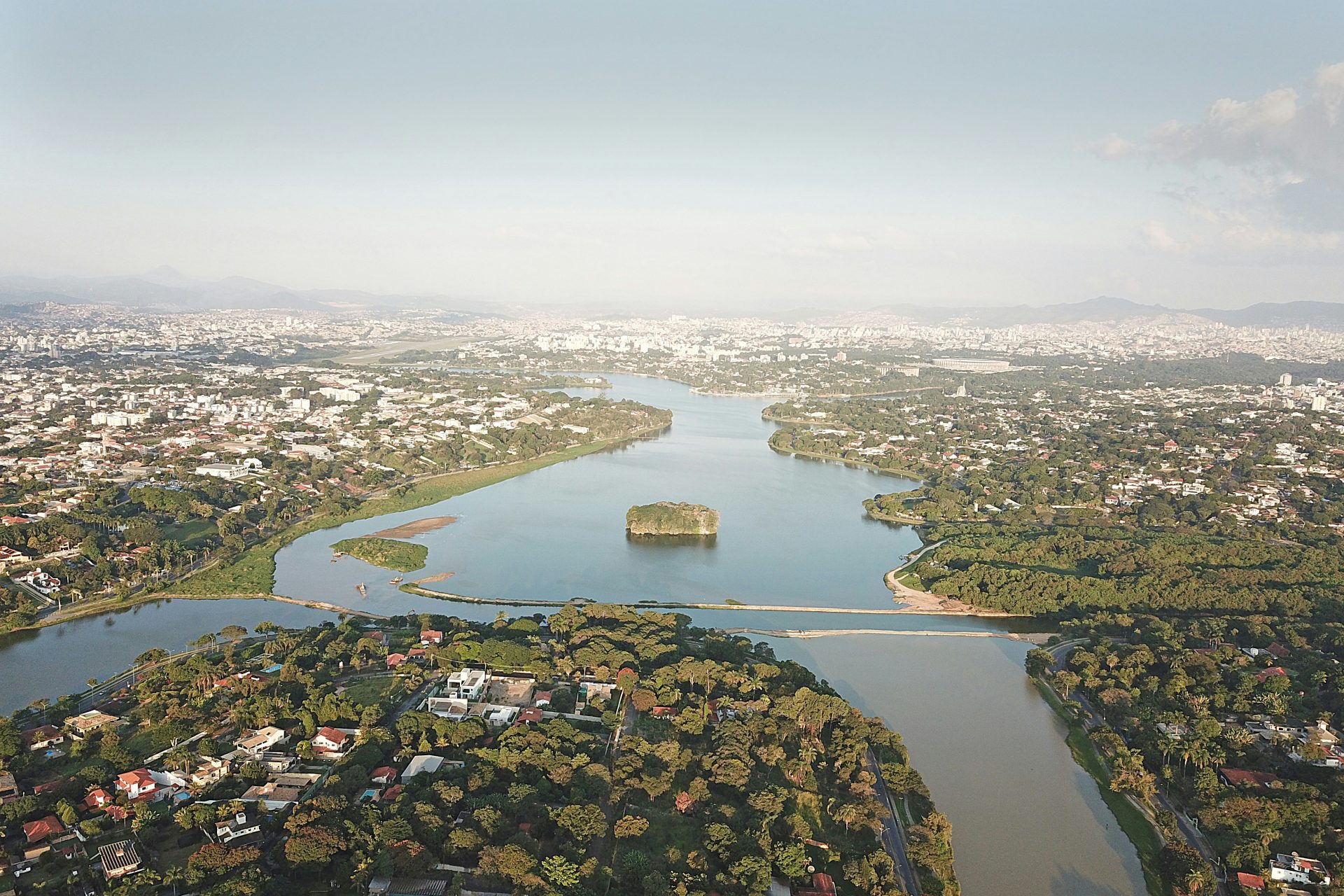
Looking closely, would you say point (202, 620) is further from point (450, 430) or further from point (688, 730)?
point (450, 430)

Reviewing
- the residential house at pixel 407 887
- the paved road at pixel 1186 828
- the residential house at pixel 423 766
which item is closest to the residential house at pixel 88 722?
the residential house at pixel 423 766

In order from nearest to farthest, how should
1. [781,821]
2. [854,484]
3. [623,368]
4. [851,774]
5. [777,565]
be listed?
1. [781,821]
2. [851,774]
3. [777,565]
4. [854,484]
5. [623,368]

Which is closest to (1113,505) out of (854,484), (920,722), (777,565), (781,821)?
(854,484)

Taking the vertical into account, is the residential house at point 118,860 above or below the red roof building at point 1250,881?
above

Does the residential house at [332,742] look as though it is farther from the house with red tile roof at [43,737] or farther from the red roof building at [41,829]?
the house with red tile roof at [43,737]

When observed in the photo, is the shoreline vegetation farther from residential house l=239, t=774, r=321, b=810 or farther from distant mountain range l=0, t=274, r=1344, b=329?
distant mountain range l=0, t=274, r=1344, b=329

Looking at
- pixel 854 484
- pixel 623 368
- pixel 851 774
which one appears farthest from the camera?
pixel 623 368

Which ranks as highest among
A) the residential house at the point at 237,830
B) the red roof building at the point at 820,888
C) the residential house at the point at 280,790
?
the residential house at the point at 237,830

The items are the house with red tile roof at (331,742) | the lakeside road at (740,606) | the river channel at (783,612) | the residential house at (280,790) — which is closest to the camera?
the residential house at (280,790)
